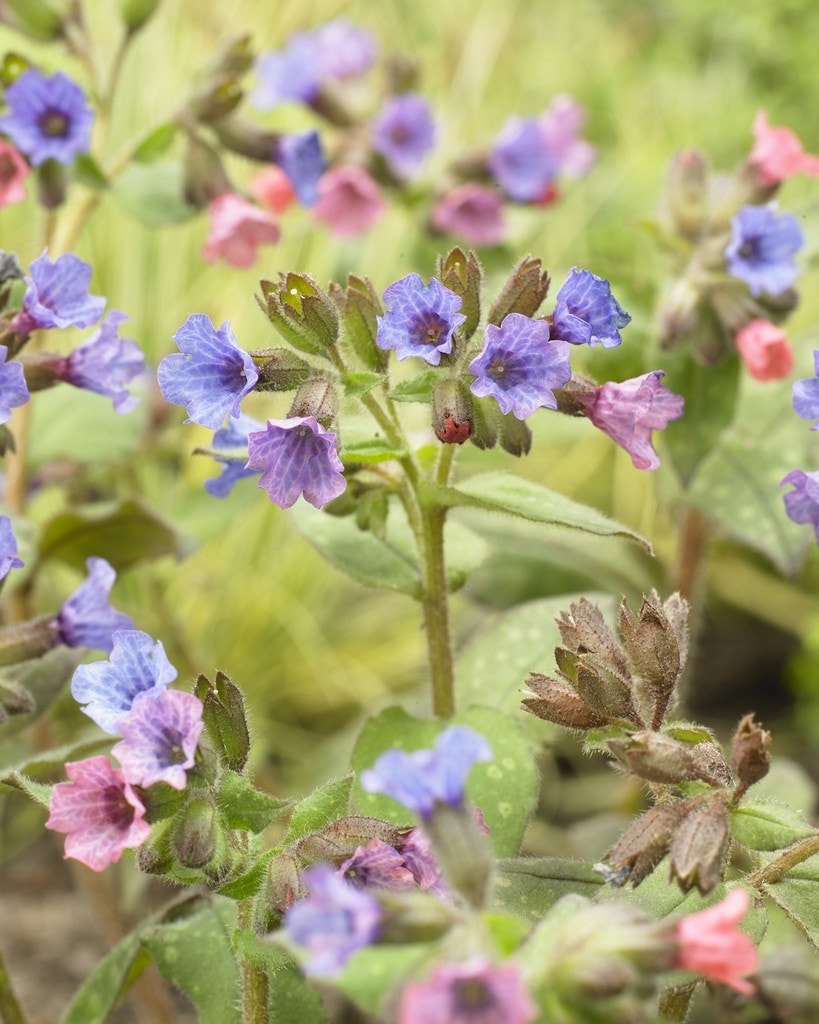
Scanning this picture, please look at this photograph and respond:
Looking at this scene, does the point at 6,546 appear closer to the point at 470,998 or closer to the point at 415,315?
the point at 415,315

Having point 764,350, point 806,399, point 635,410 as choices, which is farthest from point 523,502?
point 764,350

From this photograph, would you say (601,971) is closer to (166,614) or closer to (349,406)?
(349,406)

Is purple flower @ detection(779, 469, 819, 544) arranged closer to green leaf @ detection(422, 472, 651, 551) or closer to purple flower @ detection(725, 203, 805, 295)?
green leaf @ detection(422, 472, 651, 551)

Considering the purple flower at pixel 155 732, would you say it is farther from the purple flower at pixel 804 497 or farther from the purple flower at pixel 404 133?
the purple flower at pixel 404 133

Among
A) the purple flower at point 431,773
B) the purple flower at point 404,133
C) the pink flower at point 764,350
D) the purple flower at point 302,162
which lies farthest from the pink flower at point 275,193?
the purple flower at point 431,773

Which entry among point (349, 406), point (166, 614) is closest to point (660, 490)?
point (349, 406)

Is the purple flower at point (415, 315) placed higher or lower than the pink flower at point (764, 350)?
higher
